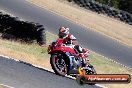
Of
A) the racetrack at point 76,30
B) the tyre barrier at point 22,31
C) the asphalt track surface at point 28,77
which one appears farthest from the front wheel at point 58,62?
the racetrack at point 76,30

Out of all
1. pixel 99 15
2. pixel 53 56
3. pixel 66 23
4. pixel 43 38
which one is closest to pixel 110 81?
pixel 53 56

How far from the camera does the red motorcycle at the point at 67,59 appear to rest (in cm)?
1280

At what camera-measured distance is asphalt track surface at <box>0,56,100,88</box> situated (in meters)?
14.6

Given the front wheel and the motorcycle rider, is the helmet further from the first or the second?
the front wheel

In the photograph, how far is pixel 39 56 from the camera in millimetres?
19969

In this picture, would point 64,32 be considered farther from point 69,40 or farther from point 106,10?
point 106,10

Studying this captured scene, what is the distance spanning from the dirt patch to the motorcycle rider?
1861cm

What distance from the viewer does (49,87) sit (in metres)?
14.8

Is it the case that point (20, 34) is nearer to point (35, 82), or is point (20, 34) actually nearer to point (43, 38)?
point (43, 38)

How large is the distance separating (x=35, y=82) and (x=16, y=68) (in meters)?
1.37

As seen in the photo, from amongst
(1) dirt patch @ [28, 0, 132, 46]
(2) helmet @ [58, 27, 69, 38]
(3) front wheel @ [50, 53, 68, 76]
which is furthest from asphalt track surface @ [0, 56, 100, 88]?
(1) dirt patch @ [28, 0, 132, 46]

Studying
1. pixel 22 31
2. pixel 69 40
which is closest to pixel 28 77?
pixel 69 40

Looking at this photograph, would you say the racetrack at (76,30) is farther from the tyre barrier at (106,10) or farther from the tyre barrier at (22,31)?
the tyre barrier at (106,10)

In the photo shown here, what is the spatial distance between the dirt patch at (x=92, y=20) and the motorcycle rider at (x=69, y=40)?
18606mm
